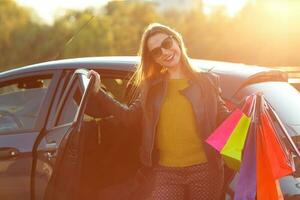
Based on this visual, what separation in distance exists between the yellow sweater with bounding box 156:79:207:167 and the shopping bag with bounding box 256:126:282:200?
1.23 ft

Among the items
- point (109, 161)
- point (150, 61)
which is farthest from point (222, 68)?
point (109, 161)

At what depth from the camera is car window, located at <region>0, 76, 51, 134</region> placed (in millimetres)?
5020

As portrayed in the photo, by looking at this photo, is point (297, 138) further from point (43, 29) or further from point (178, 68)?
point (43, 29)

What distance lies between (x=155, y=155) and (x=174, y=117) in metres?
0.24

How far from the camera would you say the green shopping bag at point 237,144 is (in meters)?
3.55

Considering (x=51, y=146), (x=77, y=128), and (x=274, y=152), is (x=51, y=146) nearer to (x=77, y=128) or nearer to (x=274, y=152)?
(x=77, y=128)

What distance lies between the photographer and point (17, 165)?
4.83 m

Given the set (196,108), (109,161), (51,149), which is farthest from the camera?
(51,149)

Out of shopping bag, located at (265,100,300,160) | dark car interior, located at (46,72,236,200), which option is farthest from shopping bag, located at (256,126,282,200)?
dark car interior, located at (46,72,236,200)

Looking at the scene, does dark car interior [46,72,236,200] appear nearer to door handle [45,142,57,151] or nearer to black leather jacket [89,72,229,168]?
black leather jacket [89,72,229,168]

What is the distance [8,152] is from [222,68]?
166 cm

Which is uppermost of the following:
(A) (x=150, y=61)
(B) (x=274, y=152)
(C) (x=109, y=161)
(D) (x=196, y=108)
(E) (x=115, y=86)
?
(A) (x=150, y=61)

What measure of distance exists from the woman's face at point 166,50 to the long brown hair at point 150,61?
1.4 inches

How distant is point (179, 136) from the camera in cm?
375
